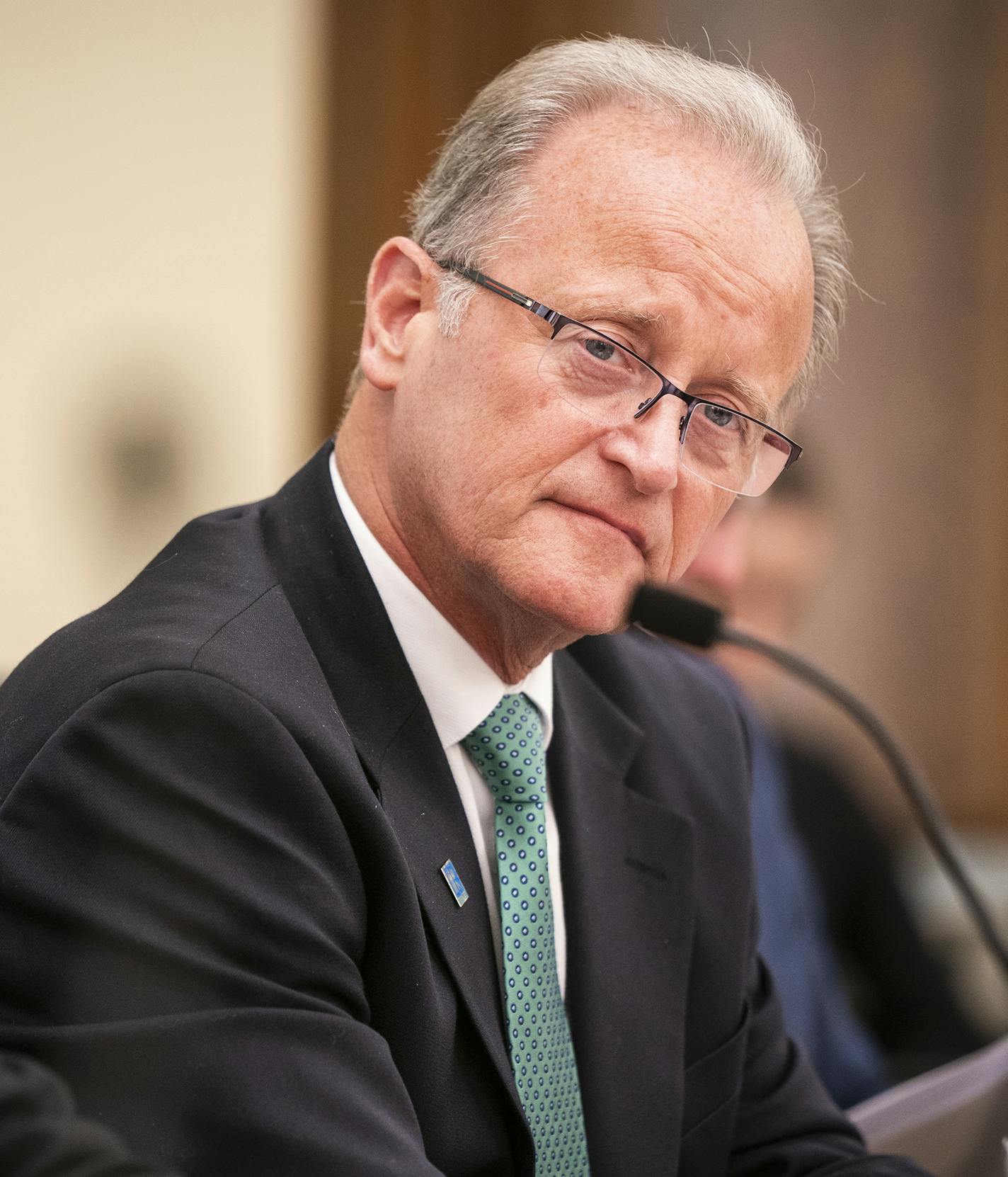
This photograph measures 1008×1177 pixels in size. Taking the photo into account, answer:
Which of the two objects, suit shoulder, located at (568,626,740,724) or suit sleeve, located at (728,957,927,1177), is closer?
suit sleeve, located at (728,957,927,1177)

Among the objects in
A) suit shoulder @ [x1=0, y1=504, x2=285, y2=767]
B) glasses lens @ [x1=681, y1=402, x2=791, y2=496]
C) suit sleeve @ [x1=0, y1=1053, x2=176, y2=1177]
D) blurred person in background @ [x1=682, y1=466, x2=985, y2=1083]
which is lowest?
blurred person in background @ [x1=682, y1=466, x2=985, y2=1083]

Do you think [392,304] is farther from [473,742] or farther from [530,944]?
[530,944]

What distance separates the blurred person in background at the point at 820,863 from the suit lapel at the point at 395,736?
44.1 inches

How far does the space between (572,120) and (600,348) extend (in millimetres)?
192

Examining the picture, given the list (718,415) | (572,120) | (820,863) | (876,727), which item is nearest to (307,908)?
(718,415)

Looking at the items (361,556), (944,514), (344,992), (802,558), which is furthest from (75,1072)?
(944,514)

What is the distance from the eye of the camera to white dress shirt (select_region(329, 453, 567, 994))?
1.07 metres

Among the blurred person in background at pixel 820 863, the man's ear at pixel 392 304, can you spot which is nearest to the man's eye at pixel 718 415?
the man's ear at pixel 392 304

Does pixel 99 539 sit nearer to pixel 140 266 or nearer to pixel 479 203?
pixel 140 266

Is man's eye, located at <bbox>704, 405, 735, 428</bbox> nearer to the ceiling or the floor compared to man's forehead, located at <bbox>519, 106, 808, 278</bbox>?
nearer to the floor

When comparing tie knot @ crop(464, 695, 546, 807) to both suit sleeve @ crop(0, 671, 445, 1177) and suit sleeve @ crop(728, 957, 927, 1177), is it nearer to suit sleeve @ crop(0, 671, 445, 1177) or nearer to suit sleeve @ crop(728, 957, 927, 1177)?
suit sleeve @ crop(0, 671, 445, 1177)

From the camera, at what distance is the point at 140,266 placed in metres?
2.82

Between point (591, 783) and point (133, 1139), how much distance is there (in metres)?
0.55

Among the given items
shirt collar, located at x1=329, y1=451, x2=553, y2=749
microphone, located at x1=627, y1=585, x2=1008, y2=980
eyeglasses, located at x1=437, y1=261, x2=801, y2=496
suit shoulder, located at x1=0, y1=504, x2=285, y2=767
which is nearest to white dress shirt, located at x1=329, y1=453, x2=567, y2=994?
shirt collar, located at x1=329, y1=451, x2=553, y2=749
